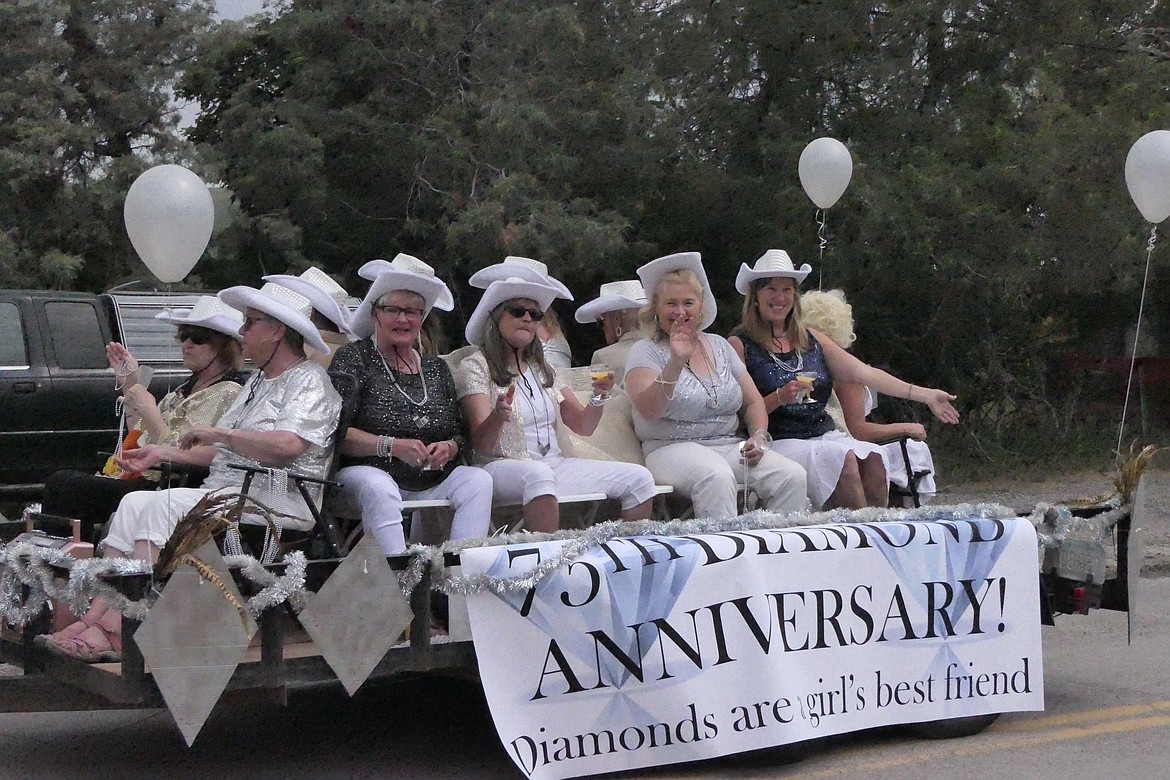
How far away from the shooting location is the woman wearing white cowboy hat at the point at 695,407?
19.3ft

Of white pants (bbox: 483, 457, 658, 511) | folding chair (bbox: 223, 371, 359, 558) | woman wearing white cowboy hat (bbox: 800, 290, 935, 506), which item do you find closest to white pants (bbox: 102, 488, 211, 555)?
folding chair (bbox: 223, 371, 359, 558)

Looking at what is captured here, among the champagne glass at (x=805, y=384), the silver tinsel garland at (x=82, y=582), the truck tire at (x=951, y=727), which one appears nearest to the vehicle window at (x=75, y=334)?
the champagne glass at (x=805, y=384)

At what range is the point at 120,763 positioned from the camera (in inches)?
204

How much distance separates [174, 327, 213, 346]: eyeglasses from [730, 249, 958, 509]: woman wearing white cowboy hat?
2423 millimetres

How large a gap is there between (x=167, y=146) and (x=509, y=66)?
524 cm

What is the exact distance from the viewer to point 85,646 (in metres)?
4.33

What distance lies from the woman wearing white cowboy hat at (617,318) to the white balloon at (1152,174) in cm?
281

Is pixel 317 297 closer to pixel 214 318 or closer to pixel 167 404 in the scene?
pixel 214 318

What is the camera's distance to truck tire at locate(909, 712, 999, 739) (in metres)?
5.37

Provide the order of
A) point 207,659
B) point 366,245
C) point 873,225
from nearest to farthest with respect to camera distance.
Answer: point 207,659 → point 873,225 → point 366,245

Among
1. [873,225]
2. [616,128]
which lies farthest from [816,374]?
[616,128]

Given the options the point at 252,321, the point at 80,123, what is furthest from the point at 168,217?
the point at 80,123

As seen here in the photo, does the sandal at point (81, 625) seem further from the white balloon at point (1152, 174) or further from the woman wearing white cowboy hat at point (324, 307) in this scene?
the white balloon at point (1152, 174)

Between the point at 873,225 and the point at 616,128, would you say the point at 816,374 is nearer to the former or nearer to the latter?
the point at 873,225
